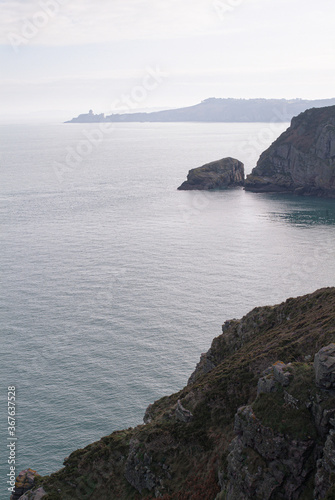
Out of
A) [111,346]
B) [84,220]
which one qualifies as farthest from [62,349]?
[84,220]

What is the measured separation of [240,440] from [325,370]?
7114 millimetres

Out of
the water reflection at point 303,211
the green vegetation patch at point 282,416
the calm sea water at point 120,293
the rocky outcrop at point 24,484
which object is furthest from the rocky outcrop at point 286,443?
the water reflection at point 303,211

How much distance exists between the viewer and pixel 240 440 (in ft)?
110

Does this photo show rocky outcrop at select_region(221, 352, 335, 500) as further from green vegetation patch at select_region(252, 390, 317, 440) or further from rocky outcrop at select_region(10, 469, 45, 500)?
rocky outcrop at select_region(10, 469, 45, 500)

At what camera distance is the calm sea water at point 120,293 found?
62.1 meters

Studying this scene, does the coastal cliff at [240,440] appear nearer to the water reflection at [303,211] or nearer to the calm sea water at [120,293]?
the calm sea water at [120,293]

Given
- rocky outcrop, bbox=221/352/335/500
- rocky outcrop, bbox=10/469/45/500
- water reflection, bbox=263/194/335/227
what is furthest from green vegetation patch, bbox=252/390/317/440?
water reflection, bbox=263/194/335/227

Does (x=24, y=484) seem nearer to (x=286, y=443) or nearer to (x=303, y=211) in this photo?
(x=286, y=443)

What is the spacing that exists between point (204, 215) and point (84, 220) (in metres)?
39.9

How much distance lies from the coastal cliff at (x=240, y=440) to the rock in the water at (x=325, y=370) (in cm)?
6

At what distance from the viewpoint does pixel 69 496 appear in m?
38.7

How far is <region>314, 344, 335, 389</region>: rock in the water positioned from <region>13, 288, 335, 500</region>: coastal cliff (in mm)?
63

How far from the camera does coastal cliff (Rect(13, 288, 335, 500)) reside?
1225 inches

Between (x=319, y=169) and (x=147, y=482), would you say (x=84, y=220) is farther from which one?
(x=147, y=482)
